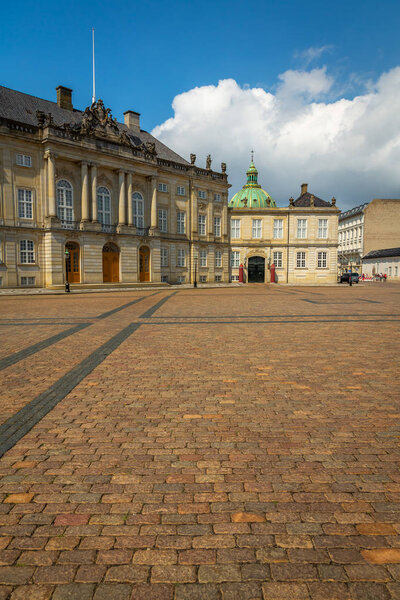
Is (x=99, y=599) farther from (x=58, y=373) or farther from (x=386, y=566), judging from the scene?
(x=58, y=373)

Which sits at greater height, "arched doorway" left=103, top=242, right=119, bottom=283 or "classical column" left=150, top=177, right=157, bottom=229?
"classical column" left=150, top=177, right=157, bottom=229

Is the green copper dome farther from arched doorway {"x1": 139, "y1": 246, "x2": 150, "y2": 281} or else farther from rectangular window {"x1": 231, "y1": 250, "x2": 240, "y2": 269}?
arched doorway {"x1": 139, "y1": 246, "x2": 150, "y2": 281}

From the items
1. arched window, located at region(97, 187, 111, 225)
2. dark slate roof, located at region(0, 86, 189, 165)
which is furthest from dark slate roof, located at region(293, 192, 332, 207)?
dark slate roof, located at region(0, 86, 189, 165)

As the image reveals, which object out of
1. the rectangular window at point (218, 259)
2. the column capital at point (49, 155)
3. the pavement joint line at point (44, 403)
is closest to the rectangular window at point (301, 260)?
the rectangular window at point (218, 259)

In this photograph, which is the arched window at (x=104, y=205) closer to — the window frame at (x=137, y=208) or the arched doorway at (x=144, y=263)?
the window frame at (x=137, y=208)

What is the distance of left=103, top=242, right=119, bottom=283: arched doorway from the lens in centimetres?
3919

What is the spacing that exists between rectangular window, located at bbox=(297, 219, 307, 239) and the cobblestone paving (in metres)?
49.8

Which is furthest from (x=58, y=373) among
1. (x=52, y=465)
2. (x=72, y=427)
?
(x=52, y=465)

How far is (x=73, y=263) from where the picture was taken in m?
36.4

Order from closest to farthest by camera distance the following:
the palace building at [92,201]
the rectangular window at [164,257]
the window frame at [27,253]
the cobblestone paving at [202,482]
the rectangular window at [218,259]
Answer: the cobblestone paving at [202,482]
the palace building at [92,201]
the window frame at [27,253]
the rectangular window at [164,257]
the rectangular window at [218,259]

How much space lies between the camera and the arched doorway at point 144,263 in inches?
1658

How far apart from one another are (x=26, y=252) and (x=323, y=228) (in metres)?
39.0

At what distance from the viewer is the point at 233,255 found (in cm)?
5372

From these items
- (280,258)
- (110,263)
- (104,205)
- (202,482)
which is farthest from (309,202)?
(202,482)
